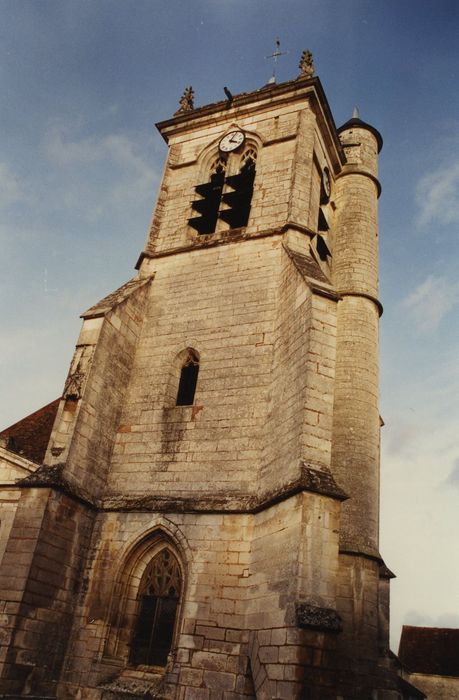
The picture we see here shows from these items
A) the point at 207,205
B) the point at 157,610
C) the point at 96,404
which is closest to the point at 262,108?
the point at 207,205

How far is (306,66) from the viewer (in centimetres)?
1362

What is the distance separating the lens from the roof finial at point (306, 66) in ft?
43.8

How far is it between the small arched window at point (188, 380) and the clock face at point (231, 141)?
568cm

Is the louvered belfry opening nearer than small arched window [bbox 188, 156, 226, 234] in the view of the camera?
Yes

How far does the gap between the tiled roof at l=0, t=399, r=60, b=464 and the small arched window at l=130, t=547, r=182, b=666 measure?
14.0 feet

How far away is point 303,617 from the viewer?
6.13m

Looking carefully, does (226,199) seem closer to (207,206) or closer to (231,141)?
(207,206)

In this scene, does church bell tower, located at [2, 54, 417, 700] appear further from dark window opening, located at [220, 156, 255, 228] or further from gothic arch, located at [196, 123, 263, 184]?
gothic arch, located at [196, 123, 263, 184]

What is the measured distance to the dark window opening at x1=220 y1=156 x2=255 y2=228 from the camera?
12.4m

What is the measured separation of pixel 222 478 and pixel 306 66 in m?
10.3

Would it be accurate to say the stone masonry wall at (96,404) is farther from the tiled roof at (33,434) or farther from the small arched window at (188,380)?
the tiled roof at (33,434)

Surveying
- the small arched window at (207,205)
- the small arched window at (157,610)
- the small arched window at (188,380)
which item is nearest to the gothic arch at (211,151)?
the small arched window at (207,205)

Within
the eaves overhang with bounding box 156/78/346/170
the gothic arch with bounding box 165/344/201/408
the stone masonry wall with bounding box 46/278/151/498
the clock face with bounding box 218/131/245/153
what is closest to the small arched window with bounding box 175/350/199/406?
the gothic arch with bounding box 165/344/201/408

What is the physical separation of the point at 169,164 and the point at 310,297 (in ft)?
23.5
